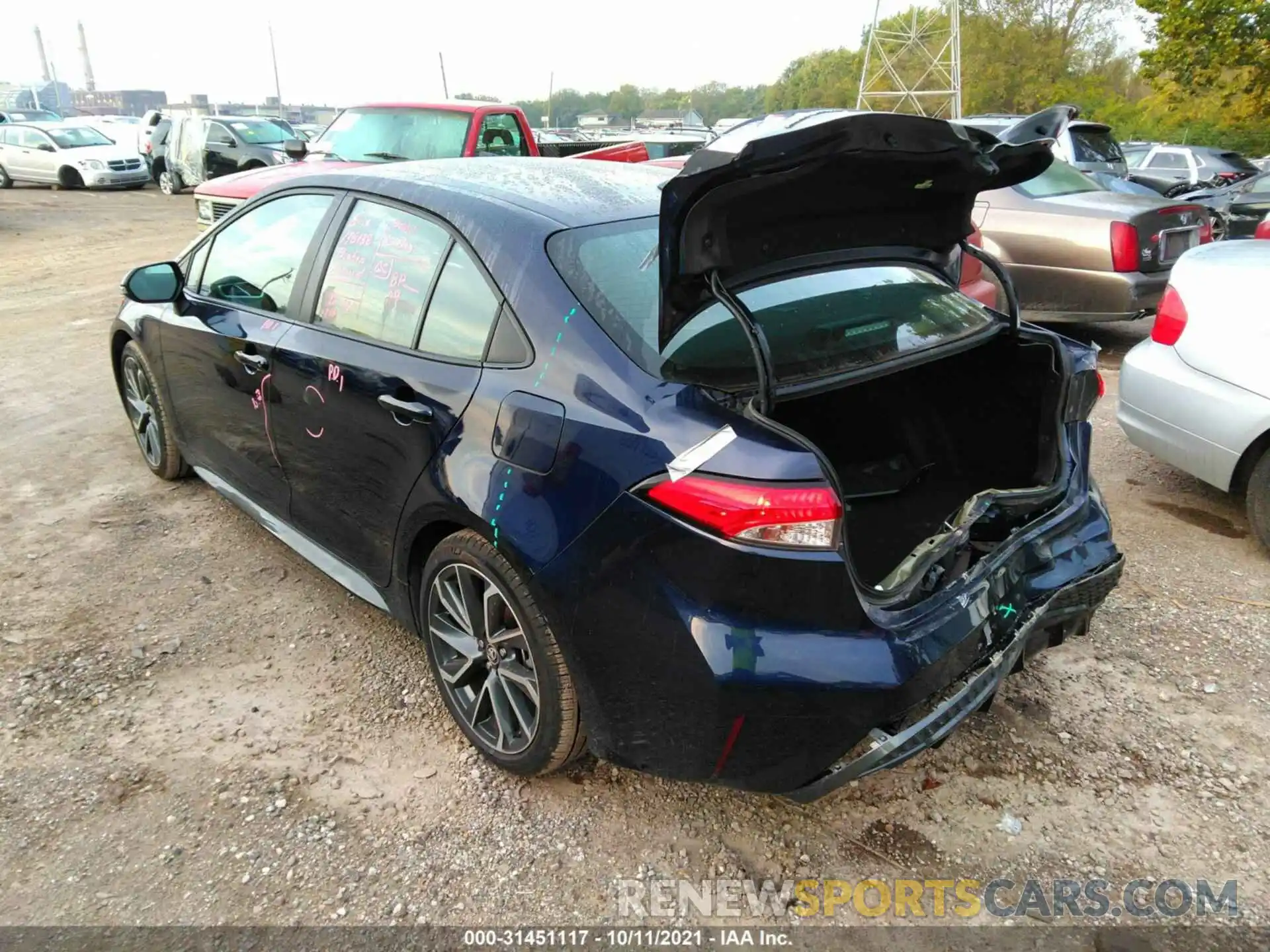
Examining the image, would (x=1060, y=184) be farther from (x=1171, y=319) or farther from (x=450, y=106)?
(x=450, y=106)

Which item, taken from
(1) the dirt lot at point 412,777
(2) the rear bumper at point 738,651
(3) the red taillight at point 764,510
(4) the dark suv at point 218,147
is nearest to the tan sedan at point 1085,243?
(1) the dirt lot at point 412,777

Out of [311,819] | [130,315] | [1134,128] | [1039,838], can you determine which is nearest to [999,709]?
[1039,838]

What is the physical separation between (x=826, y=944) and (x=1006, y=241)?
624cm

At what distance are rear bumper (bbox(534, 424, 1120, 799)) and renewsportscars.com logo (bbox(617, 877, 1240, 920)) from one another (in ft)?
1.07

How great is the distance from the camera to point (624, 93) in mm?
99312

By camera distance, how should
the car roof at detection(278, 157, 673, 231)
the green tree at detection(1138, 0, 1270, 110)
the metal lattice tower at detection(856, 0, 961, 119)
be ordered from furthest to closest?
the metal lattice tower at detection(856, 0, 961, 119) → the green tree at detection(1138, 0, 1270, 110) → the car roof at detection(278, 157, 673, 231)

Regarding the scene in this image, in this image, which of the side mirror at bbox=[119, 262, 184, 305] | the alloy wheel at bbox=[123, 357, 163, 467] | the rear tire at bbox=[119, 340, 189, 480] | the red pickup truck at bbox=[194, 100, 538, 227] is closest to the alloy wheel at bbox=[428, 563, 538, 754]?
the side mirror at bbox=[119, 262, 184, 305]

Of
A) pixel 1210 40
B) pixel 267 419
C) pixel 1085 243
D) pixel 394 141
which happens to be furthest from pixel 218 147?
pixel 1210 40

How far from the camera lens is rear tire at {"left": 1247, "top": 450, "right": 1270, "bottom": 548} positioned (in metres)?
3.65

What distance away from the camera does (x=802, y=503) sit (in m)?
1.87

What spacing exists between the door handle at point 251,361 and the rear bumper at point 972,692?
7.54 feet

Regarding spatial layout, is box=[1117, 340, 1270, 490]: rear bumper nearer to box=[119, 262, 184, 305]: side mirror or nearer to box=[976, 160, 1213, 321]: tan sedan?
box=[976, 160, 1213, 321]: tan sedan

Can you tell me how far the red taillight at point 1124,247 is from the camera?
6.36 metres

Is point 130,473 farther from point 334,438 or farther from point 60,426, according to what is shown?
point 334,438
